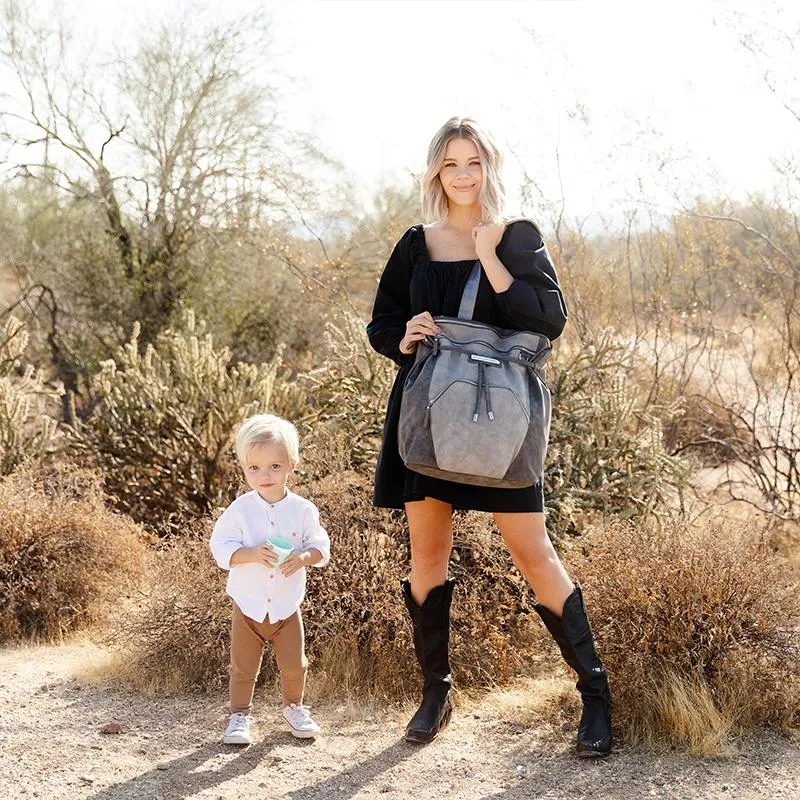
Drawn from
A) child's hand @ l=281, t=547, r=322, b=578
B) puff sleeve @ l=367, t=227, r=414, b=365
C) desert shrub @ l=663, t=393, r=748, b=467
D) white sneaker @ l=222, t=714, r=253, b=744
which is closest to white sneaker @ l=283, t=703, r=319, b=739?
white sneaker @ l=222, t=714, r=253, b=744

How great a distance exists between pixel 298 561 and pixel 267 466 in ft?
1.03

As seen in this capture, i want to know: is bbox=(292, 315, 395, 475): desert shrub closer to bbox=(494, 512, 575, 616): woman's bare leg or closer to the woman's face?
bbox=(494, 512, 575, 616): woman's bare leg

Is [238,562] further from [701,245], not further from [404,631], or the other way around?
[701,245]

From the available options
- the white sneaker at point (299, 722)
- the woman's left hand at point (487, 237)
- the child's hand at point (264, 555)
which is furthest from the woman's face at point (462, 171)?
the white sneaker at point (299, 722)

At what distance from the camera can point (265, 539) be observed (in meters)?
3.51

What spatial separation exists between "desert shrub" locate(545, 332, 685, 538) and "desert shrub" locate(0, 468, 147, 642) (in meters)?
2.10

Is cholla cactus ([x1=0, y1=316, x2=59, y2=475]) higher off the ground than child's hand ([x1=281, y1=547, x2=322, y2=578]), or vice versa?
cholla cactus ([x1=0, y1=316, x2=59, y2=475])

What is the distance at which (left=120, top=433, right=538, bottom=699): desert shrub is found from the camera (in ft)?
13.8

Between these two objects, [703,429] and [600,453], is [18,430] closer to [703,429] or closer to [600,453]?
[600,453]

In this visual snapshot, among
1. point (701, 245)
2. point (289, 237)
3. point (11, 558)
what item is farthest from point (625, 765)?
point (289, 237)

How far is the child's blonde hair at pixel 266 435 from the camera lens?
3465mm

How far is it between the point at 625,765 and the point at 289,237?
28.1ft

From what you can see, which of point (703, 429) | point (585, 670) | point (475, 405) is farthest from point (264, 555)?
point (703, 429)

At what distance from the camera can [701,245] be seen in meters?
7.64
